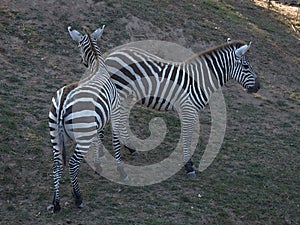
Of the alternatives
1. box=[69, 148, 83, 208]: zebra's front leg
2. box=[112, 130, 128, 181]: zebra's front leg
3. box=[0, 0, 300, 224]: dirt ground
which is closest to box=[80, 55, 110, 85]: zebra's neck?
box=[112, 130, 128, 181]: zebra's front leg

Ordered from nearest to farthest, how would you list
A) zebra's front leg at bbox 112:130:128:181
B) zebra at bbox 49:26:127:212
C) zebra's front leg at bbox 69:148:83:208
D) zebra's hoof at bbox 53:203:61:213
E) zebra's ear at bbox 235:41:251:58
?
zebra at bbox 49:26:127:212 < zebra's front leg at bbox 69:148:83:208 < zebra's hoof at bbox 53:203:61:213 < zebra's front leg at bbox 112:130:128:181 < zebra's ear at bbox 235:41:251:58

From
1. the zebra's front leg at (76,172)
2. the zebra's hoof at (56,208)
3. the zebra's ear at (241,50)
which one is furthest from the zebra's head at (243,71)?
→ the zebra's hoof at (56,208)

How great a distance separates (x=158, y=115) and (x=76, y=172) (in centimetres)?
459

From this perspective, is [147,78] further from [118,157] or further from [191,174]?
[191,174]

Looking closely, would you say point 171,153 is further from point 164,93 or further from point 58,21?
point 58,21

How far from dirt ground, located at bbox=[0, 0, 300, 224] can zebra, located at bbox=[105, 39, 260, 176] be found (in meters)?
1.09

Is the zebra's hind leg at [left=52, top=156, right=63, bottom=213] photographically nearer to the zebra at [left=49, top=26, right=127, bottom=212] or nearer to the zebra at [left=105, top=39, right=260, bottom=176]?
the zebra at [left=49, top=26, right=127, bottom=212]

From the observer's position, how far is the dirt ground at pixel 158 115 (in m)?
7.92

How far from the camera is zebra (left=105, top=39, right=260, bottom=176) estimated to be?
9117 millimetres

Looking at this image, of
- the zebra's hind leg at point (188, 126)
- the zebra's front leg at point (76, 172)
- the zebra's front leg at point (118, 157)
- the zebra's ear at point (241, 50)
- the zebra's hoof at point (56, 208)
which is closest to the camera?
the zebra's front leg at point (76, 172)

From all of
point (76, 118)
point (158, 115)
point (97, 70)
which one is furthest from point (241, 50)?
point (76, 118)

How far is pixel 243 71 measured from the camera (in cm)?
1007

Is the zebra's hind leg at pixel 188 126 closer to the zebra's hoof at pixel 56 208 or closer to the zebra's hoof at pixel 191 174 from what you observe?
the zebra's hoof at pixel 191 174

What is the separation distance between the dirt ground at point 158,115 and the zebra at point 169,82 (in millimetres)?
1092
